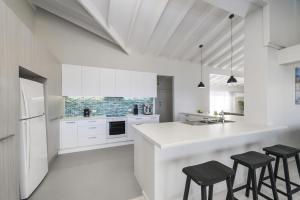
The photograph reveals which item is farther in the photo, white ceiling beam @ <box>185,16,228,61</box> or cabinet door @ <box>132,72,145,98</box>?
cabinet door @ <box>132,72,145,98</box>

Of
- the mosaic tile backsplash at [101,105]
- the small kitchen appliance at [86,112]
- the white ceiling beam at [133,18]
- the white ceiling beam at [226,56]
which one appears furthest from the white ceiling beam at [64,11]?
the white ceiling beam at [226,56]

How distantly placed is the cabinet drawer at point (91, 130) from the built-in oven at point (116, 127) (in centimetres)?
16

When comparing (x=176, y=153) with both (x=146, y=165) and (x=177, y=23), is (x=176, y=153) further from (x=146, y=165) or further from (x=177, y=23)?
(x=177, y=23)

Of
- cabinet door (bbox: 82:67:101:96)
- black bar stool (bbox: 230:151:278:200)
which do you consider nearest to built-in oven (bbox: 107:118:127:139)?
cabinet door (bbox: 82:67:101:96)

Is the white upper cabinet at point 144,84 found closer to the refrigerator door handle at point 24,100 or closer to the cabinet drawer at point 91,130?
the cabinet drawer at point 91,130

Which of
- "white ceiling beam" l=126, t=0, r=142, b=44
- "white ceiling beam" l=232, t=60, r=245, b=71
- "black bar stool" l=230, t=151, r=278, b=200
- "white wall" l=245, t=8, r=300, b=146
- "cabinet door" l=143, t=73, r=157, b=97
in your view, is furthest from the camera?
"white ceiling beam" l=232, t=60, r=245, b=71

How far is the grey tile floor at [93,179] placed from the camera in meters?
1.87

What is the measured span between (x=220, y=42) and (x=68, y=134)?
17.5 ft

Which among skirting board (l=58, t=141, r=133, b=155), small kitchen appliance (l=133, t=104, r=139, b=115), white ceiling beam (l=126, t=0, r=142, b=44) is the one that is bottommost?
skirting board (l=58, t=141, r=133, b=155)

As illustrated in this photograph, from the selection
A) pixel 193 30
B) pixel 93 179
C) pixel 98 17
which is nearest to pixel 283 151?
pixel 93 179

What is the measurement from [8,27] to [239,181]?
3.63 m

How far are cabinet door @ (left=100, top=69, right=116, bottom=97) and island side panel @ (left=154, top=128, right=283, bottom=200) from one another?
289cm

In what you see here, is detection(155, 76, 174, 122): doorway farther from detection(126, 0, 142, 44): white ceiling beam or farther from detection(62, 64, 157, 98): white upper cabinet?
detection(126, 0, 142, 44): white ceiling beam

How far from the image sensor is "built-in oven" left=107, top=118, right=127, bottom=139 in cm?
374
